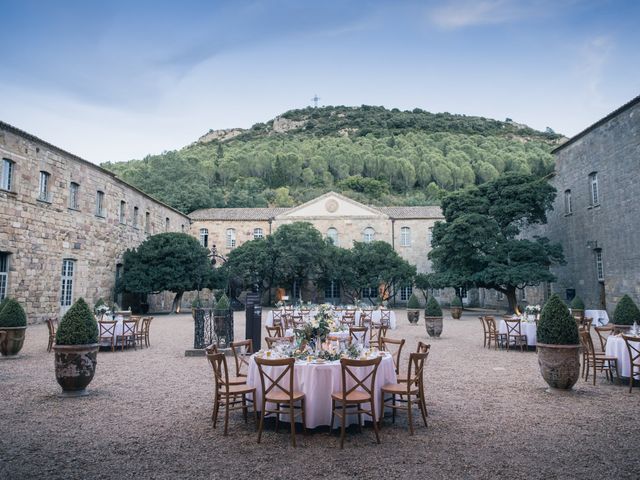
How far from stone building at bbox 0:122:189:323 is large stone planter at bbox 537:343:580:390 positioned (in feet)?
60.3

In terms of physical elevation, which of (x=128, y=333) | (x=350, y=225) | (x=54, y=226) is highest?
(x=350, y=225)

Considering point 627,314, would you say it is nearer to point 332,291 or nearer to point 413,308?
point 413,308

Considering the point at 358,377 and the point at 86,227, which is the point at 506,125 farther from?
the point at 358,377

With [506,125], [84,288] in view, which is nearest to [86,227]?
[84,288]

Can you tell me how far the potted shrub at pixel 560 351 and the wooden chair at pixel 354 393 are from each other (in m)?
3.48

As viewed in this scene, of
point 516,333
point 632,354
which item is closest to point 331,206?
point 516,333

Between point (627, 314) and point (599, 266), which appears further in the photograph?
point (599, 266)

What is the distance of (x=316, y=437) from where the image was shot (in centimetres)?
495

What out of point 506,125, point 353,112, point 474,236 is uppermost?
point 353,112

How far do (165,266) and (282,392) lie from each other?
885 inches

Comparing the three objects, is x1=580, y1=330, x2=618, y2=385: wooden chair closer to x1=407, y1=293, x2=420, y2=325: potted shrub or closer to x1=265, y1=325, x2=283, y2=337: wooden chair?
→ x1=265, y1=325, x2=283, y2=337: wooden chair

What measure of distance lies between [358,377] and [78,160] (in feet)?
67.3

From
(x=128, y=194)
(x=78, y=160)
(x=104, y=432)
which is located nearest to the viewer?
(x=104, y=432)

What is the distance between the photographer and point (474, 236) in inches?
931
